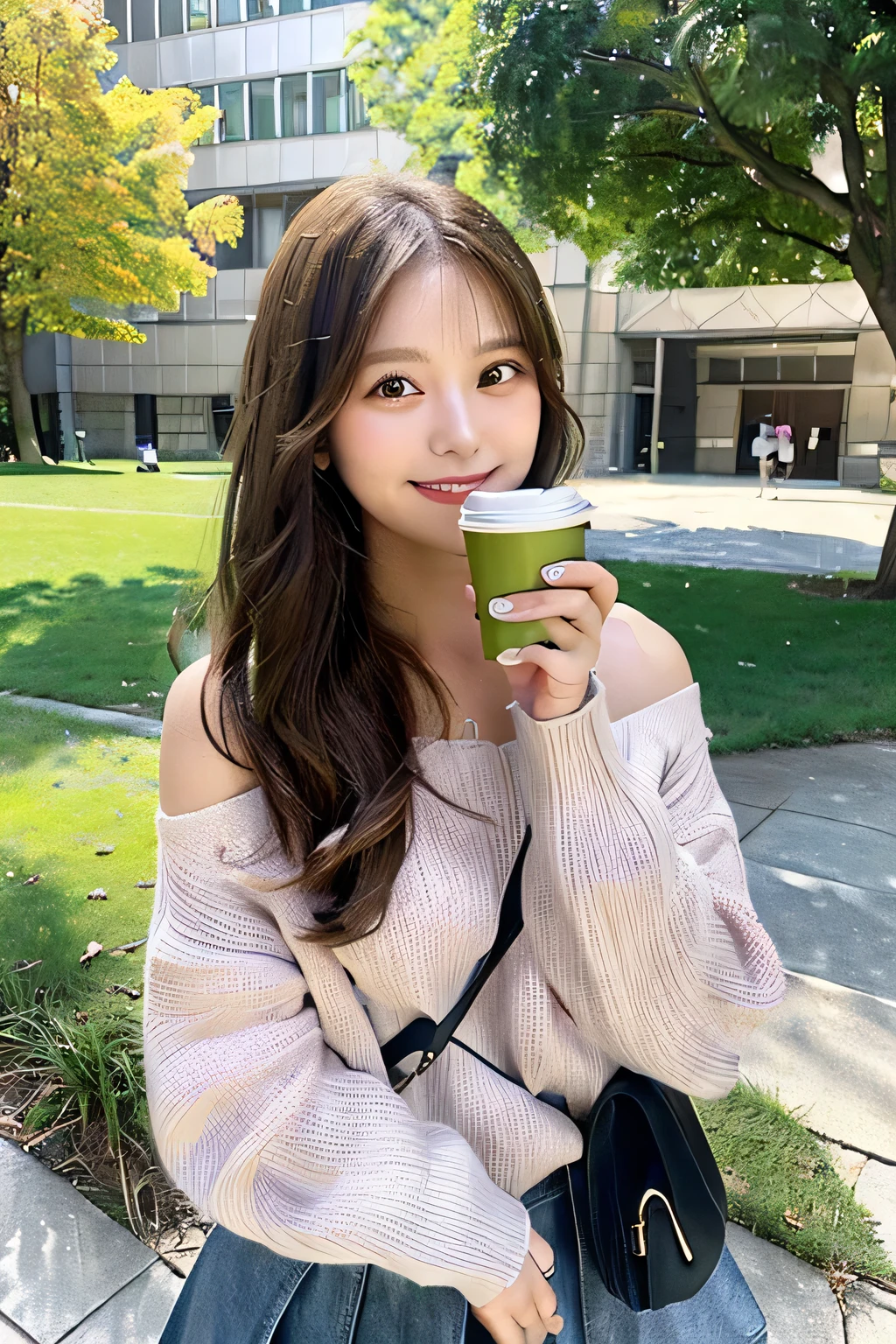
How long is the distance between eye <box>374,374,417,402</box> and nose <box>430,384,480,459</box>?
35 millimetres

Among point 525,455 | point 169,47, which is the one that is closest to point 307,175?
point 169,47

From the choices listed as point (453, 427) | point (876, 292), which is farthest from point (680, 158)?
point (453, 427)

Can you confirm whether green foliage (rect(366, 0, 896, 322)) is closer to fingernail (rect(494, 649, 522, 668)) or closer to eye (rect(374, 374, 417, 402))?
eye (rect(374, 374, 417, 402))

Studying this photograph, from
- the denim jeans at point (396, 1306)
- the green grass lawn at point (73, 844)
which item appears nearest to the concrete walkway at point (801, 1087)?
the green grass lawn at point (73, 844)

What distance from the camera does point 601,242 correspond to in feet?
16.3

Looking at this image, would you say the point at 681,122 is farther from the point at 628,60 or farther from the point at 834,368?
the point at 834,368

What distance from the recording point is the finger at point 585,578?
98 centimetres

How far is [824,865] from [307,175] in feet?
11.6

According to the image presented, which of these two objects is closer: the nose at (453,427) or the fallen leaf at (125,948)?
the nose at (453,427)

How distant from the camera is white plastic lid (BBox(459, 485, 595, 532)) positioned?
95 cm

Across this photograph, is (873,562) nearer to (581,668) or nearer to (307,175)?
(307,175)

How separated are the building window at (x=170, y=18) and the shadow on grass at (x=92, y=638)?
8.05 feet

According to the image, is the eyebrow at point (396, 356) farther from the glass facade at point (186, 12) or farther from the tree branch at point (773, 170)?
the tree branch at point (773, 170)

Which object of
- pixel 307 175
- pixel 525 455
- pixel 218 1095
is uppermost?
pixel 307 175
